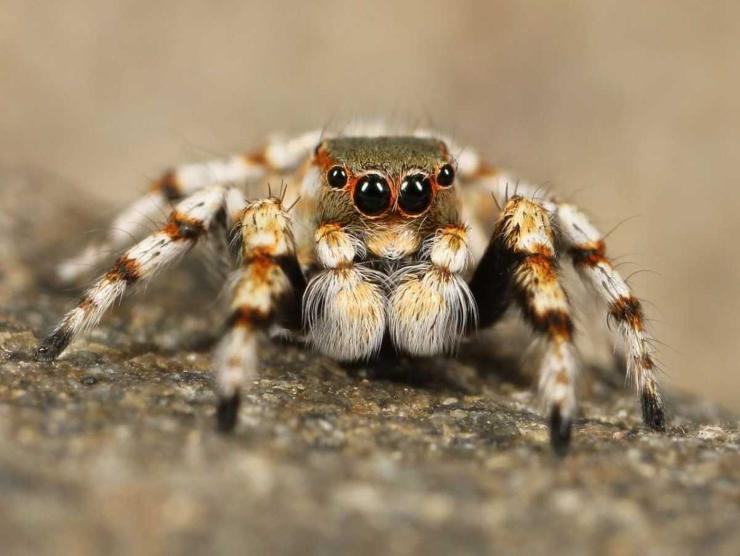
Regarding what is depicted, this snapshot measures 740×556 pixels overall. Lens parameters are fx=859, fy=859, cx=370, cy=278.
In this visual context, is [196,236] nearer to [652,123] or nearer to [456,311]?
[456,311]

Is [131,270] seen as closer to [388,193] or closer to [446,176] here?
[388,193]

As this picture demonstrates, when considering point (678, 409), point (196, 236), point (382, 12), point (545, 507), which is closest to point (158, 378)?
point (196, 236)

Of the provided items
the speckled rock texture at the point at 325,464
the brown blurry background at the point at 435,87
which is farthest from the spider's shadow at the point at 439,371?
the brown blurry background at the point at 435,87

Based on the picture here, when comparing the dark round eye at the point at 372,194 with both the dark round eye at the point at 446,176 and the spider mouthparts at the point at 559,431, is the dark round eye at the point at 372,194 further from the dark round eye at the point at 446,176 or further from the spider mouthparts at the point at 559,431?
the spider mouthparts at the point at 559,431

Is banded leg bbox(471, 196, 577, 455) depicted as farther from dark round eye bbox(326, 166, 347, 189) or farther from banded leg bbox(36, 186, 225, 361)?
banded leg bbox(36, 186, 225, 361)

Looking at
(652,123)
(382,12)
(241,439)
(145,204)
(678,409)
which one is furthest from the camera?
(382,12)

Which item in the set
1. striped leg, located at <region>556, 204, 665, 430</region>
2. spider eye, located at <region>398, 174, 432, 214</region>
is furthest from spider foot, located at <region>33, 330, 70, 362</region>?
striped leg, located at <region>556, 204, 665, 430</region>

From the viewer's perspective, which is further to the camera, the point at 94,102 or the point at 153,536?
the point at 94,102
